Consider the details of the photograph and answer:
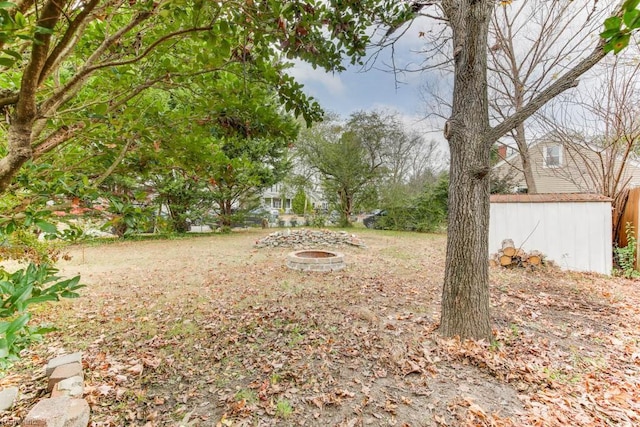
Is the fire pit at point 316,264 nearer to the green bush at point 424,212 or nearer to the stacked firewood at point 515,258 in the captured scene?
the stacked firewood at point 515,258

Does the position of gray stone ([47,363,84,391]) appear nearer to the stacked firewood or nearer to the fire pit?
the fire pit

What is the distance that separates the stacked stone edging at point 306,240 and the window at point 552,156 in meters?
6.57

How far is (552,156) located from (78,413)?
12653mm

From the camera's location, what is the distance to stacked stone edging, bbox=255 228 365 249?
32.9 ft

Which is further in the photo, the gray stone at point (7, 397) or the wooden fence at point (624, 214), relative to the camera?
the wooden fence at point (624, 214)

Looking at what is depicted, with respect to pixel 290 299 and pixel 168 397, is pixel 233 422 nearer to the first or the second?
pixel 168 397

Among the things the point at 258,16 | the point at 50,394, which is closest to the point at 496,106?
the point at 258,16

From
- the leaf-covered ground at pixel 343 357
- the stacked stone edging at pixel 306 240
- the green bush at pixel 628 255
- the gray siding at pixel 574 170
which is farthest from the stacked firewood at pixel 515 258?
the stacked stone edging at pixel 306 240

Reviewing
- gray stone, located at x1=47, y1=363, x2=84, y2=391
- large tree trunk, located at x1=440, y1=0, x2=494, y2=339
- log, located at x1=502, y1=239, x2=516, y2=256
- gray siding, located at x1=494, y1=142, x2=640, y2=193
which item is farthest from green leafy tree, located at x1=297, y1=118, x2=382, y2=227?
gray stone, located at x1=47, y1=363, x2=84, y2=391

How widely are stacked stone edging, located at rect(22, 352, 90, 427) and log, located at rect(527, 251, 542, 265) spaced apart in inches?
297

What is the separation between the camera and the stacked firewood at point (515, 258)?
6.25 meters

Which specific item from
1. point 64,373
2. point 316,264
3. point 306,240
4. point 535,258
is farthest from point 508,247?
point 64,373

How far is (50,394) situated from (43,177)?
1.90m

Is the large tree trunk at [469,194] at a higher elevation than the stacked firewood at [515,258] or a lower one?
higher
